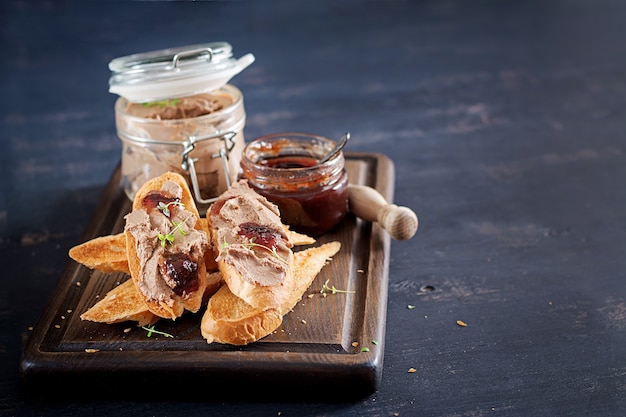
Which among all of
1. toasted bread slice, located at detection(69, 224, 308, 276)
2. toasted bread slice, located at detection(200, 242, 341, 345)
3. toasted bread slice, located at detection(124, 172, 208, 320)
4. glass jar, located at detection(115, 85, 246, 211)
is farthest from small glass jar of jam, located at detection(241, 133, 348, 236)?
toasted bread slice, located at detection(200, 242, 341, 345)

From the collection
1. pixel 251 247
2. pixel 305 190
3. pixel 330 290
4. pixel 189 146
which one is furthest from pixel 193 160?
pixel 330 290

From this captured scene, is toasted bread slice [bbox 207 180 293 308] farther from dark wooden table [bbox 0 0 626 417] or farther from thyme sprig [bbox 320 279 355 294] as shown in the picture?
dark wooden table [bbox 0 0 626 417]

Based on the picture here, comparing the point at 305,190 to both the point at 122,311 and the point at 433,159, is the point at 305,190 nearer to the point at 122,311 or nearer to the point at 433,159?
the point at 122,311

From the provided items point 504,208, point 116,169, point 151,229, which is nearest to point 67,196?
point 116,169

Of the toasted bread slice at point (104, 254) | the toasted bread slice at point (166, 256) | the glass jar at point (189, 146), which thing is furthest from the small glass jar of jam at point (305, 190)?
the toasted bread slice at point (166, 256)

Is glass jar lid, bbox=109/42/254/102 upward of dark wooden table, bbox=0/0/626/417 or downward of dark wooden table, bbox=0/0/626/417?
upward

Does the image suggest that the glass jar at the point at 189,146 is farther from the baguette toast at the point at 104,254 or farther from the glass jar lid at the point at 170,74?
the baguette toast at the point at 104,254
